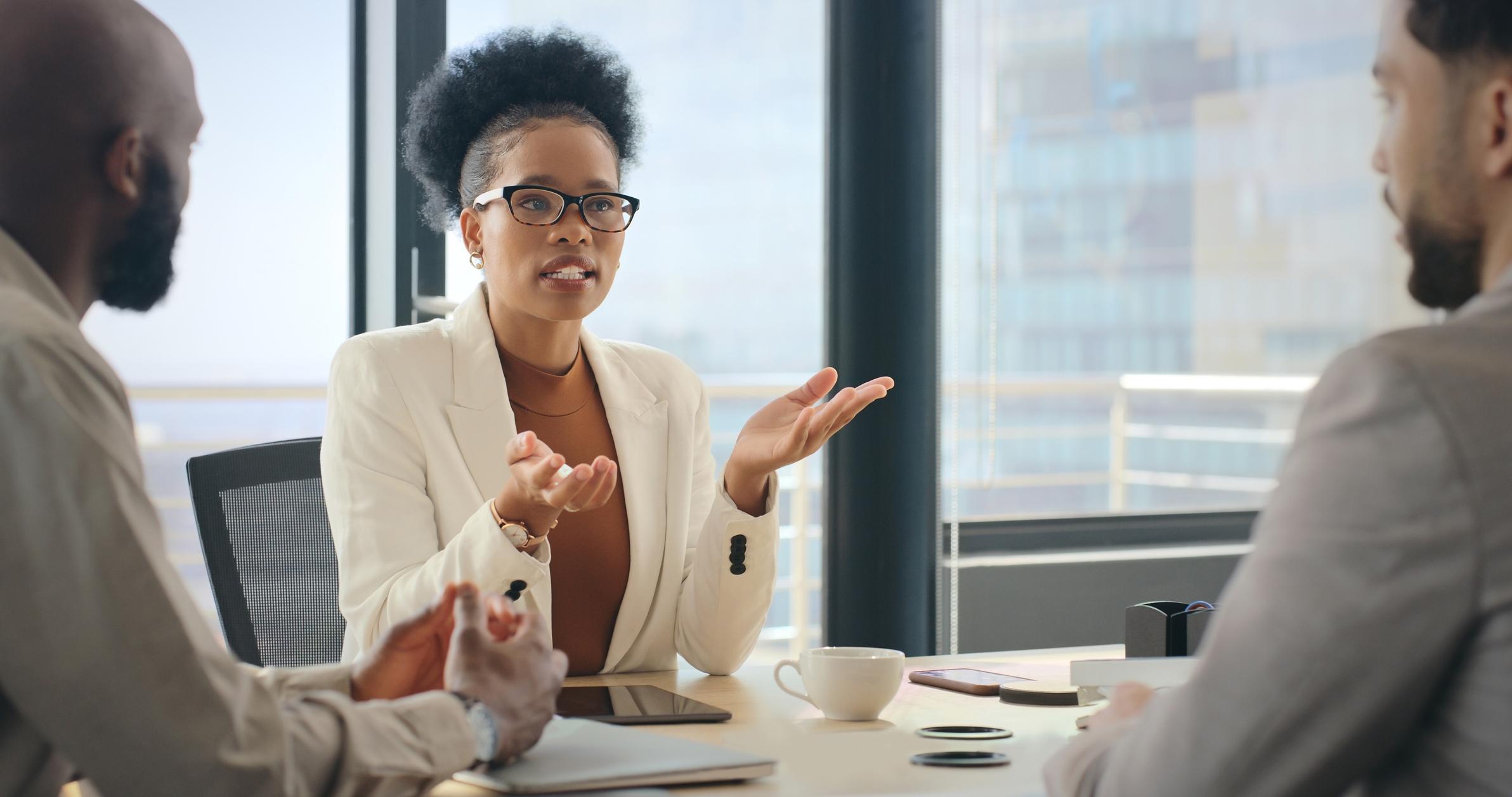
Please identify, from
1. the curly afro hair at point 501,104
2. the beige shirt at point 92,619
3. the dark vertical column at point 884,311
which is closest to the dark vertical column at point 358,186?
the curly afro hair at point 501,104

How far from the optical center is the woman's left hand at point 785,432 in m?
1.79

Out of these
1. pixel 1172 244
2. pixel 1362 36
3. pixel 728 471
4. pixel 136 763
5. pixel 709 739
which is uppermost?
pixel 1362 36

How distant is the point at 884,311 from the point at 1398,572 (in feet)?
7.78

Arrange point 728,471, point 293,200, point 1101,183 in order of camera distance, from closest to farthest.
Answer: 1. point 728,471
2. point 293,200
3. point 1101,183

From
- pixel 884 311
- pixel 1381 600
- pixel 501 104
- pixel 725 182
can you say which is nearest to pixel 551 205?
pixel 501 104

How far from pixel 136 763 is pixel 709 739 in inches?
23.4

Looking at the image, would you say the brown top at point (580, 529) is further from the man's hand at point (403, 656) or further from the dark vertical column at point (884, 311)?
the dark vertical column at point (884, 311)

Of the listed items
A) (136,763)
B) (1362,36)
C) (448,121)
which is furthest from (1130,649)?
(1362,36)

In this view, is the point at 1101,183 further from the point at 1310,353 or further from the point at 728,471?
the point at 728,471

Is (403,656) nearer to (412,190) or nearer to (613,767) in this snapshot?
(613,767)

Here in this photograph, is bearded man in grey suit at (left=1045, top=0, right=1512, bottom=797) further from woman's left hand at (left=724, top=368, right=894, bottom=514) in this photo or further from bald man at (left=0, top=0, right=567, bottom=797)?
woman's left hand at (left=724, top=368, right=894, bottom=514)

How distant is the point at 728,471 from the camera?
6.09 feet

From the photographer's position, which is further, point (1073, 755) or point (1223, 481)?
point (1223, 481)

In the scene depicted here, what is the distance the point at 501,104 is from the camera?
2195 mm
